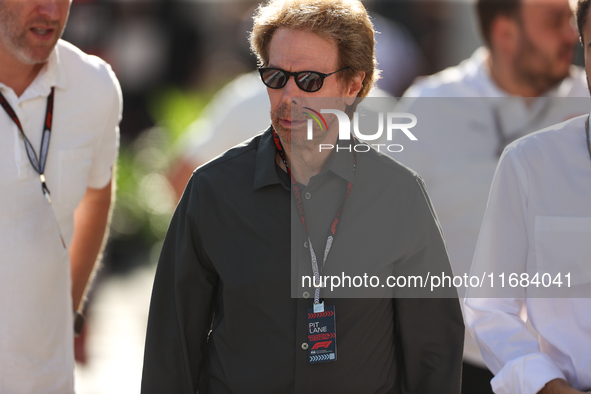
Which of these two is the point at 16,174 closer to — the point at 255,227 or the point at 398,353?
the point at 255,227

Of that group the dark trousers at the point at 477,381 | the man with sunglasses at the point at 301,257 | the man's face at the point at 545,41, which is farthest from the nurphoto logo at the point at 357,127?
the dark trousers at the point at 477,381

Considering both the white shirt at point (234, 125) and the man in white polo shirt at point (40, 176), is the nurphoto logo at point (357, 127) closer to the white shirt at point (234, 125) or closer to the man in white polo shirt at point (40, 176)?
the white shirt at point (234, 125)

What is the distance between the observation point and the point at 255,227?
1900 mm

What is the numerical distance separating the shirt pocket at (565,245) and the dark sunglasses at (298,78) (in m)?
0.78

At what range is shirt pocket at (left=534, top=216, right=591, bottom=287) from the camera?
1.78m

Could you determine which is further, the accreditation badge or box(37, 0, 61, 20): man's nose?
box(37, 0, 61, 20): man's nose

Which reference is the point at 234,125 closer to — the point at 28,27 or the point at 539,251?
the point at 28,27

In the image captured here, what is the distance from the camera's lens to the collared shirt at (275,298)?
187 centimetres

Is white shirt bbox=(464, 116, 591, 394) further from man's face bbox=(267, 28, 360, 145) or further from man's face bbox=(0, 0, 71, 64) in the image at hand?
man's face bbox=(0, 0, 71, 64)

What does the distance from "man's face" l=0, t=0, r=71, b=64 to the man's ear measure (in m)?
1.19

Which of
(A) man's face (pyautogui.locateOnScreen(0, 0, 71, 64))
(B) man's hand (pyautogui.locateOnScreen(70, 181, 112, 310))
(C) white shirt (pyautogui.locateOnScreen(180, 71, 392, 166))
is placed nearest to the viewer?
(A) man's face (pyautogui.locateOnScreen(0, 0, 71, 64))

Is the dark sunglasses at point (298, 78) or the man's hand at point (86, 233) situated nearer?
the dark sunglasses at point (298, 78)

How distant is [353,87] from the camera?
210 centimetres

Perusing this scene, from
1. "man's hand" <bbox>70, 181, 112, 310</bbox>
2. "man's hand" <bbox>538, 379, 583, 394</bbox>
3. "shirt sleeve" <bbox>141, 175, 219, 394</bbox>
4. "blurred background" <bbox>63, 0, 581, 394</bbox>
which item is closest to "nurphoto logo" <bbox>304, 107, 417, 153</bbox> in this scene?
"shirt sleeve" <bbox>141, 175, 219, 394</bbox>
